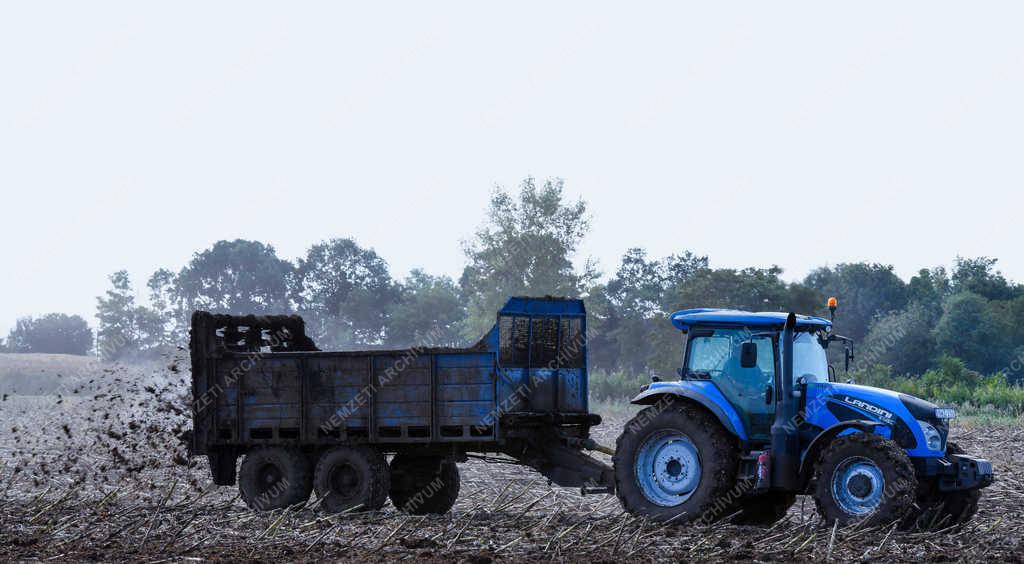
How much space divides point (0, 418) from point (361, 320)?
50.6 m

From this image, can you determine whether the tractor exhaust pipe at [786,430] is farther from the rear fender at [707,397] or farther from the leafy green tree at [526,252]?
the leafy green tree at [526,252]

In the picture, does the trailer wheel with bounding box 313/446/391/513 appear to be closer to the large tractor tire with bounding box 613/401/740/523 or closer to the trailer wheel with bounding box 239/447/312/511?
the trailer wheel with bounding box 239/447/312/511

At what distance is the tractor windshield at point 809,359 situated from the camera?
1314 cm

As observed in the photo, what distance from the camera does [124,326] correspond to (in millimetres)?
94500

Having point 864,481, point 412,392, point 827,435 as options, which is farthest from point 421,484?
point 864,481

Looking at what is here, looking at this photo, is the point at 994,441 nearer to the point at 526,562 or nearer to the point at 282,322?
the point at 282,322

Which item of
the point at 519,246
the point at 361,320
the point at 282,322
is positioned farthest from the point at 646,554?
the point at 361,320

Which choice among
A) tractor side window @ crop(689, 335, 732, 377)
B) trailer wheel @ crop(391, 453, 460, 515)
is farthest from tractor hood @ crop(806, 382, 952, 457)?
trailer wheel @ crop(391, 453, 460, 515)

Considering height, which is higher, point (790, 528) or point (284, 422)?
point (284, 422)

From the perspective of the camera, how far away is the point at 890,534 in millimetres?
11258

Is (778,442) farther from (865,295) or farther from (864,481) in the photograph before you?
(865,295)

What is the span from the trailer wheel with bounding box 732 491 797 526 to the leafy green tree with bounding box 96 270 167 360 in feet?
253

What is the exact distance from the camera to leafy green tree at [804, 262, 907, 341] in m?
69.9

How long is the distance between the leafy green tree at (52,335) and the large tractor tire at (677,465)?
10392cm
